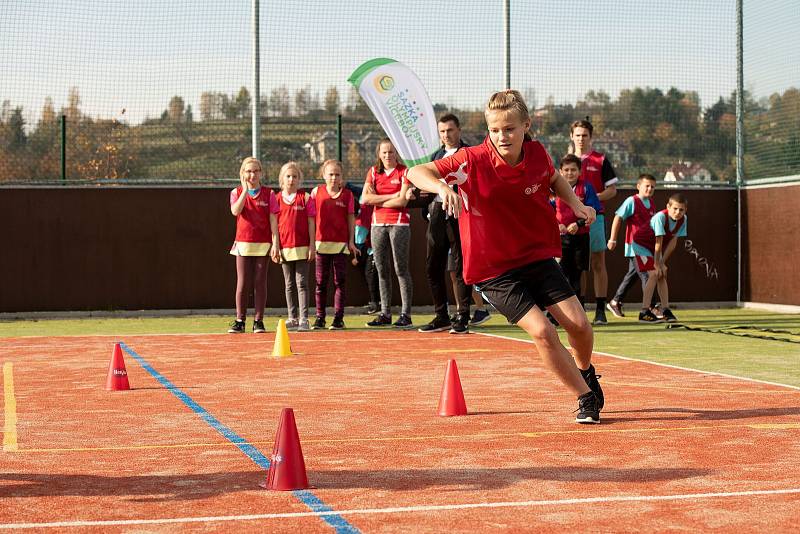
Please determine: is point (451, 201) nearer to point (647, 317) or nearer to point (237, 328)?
point (237, 328)

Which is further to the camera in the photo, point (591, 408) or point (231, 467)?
point (591, 408)

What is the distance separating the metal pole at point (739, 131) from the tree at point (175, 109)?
8.34m

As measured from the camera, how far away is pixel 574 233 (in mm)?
13875

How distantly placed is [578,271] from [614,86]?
5274 millimetres

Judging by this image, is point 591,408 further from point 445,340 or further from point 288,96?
point 288,96

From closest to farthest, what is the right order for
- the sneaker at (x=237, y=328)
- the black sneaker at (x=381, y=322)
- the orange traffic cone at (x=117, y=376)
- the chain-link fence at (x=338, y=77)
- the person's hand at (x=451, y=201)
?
the person's hand at (x=451, y=201), the orange traffic cone at (x=117, y=376), the sneaker at (x=237, y=328), the black sneaker at (x=381, y=322), the chain-link fence at (x=338, y=77)

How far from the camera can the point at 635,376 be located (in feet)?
31.4

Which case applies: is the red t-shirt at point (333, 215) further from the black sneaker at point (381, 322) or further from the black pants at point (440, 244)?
the black pants at point (440, 244)

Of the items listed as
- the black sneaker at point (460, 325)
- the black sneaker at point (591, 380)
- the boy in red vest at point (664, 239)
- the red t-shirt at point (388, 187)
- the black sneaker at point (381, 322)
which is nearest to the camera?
the black sneaker at point (591, 380)

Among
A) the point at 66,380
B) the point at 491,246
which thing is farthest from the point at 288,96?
the point at 491,246

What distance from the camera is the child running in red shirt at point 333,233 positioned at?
14875mm

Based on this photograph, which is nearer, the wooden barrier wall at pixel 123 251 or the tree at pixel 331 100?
the wooden barrier wall at pixel 123 251

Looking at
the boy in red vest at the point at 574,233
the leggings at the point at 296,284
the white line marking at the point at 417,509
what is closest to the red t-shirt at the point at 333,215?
the leggings at the point at 296,284

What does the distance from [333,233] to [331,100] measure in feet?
11.5
